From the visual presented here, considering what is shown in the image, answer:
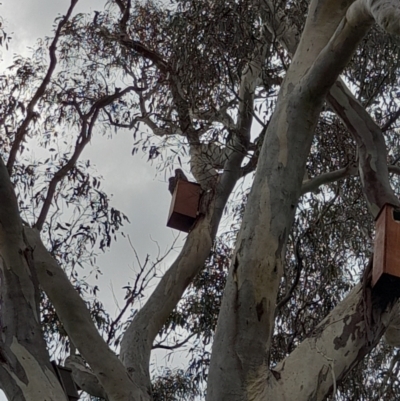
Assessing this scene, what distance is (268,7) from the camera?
12.8 ft

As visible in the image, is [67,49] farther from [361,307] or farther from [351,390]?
[361,307]

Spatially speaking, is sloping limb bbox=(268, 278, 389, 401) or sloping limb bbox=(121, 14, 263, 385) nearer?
sloping limb bbox=(268, 278, 389, 401)

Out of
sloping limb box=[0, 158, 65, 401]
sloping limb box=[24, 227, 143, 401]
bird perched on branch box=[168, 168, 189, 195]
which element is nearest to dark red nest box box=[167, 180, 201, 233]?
bird perched on branch box=[168, 168, 189, 195]

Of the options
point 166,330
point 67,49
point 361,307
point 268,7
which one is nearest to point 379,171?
point 361,307

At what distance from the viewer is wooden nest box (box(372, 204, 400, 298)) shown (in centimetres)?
216

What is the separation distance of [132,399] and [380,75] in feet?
8.36

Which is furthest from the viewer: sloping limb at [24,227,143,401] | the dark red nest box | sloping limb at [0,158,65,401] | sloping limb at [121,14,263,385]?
the dark red nest box

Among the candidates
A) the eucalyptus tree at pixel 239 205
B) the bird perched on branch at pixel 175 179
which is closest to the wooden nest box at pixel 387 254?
the eucalyptus tree at pixel 239 205

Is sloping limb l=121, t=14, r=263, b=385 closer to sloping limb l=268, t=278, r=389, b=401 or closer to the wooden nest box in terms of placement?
sloping limb l=268, t=278, r=389, b=401

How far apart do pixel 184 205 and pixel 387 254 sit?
4.49 feet

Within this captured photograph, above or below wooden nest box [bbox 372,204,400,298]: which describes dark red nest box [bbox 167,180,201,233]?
above

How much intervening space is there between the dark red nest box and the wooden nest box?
→ 125cm

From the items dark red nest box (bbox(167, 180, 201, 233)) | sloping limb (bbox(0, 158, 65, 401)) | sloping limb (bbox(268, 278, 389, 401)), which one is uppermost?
→ dark red nest box (bbox(167, 180, 201, 233))

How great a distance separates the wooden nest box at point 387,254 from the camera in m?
2.16
